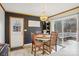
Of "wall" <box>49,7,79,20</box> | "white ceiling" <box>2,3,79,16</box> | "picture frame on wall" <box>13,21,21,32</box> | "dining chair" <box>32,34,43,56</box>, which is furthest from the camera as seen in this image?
"picture frame on wall" <box>13,21,21,32</box>

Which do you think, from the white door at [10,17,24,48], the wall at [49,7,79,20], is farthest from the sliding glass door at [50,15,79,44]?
the white door at [10,17,24,48]

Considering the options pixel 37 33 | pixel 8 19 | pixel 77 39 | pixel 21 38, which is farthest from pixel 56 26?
pixel 8 19

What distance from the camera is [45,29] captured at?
14.6ft

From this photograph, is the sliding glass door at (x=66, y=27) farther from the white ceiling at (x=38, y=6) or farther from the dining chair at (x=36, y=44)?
the dining chair at (x=36, y=44)

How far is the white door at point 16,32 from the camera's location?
4293 mm

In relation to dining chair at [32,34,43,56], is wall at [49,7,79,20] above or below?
above

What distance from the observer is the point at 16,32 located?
4613mm

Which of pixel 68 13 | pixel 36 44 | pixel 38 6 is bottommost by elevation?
pixel 36 44

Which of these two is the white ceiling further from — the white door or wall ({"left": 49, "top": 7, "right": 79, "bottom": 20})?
the white door

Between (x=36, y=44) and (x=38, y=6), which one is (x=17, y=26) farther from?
(x=38, y=6)

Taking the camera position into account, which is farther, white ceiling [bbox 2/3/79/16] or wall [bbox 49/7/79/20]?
wall [bbox 49/7/79/20]

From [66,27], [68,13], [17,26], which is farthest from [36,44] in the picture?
[68,13]

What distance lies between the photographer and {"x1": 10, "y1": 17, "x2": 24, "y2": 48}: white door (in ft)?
14.1

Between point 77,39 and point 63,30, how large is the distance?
107cm
